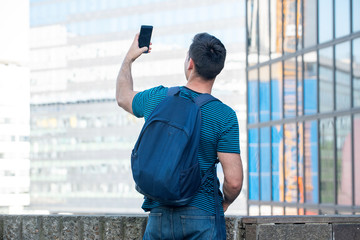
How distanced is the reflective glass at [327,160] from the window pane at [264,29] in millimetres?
5647

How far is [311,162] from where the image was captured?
1073 inches

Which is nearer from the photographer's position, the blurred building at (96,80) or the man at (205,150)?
the man at (205,150)

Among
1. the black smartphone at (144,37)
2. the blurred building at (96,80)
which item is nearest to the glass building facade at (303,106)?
the black smartphone at (144,37)

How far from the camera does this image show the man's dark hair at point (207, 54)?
123 inches

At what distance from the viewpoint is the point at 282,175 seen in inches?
1165

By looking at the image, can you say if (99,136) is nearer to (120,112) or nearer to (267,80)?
(120,112)

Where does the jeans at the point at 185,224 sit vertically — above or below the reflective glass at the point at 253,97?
below

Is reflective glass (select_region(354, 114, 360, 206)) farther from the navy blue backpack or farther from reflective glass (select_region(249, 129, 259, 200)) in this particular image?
the navy blue backpack

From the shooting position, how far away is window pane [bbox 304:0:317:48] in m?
26.3

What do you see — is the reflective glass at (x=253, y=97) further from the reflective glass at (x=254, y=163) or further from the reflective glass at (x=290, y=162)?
A: the reflective glass at (x=290, y=162)

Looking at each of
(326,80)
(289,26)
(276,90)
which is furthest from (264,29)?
(326,80)

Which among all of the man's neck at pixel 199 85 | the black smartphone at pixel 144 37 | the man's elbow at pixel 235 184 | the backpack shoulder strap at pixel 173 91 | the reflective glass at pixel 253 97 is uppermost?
the reflective glass at pixel 253 97

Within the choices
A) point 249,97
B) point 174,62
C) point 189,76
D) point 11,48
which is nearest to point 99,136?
point 174,62

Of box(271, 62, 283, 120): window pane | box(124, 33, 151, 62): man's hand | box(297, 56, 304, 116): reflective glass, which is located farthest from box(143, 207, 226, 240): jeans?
box(271, 62, 283, 120): window pane
